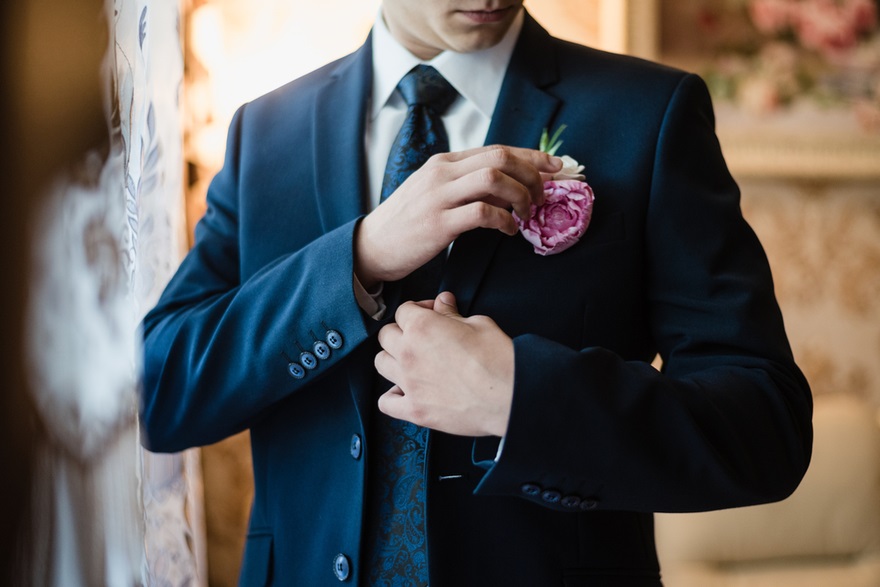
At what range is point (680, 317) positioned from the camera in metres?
1.03

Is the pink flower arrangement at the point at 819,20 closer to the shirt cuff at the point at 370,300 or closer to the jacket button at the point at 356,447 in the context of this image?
the shirt cuff at the point at 370,300

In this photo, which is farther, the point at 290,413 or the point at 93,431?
the point at 290,413

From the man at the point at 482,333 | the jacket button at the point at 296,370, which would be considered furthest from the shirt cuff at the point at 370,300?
the jacket button at the point at 296,370

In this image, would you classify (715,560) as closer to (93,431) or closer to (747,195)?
(747,195)

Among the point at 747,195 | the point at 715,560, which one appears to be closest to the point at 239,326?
the point at 715,560

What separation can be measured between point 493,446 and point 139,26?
1.92 ft

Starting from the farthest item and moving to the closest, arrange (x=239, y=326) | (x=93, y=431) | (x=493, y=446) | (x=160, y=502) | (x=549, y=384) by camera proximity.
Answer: (x=160, y=502), (x=239, y=326), (x=493, y=446), (x=549, y=384), (x=93, y=431)

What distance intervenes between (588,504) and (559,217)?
327mm

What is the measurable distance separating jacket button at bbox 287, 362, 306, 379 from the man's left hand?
152 mm

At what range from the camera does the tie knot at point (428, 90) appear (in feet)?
3.76

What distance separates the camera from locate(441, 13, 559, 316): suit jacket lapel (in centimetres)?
103

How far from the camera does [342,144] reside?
1.14 meters

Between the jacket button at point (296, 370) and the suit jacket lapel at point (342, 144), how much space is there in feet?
0.62

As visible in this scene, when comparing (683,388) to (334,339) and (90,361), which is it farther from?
(90,361)
